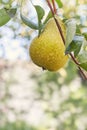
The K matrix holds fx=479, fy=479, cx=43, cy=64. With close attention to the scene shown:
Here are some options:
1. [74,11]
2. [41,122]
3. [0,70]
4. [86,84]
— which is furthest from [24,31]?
[86,84]

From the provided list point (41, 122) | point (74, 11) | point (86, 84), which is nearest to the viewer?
point (74, 11)

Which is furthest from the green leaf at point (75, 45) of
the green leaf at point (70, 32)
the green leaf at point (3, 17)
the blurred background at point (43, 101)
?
the blurred background at point (43, 101)

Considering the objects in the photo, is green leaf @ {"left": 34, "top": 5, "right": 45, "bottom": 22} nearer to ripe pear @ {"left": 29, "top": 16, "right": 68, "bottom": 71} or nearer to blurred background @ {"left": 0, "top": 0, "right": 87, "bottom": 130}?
ripe pear @ {"left": 29, "top": 16, "right": 68, "bottom": 71}

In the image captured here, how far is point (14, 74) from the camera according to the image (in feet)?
12.3

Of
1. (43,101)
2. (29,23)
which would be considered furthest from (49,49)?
(43,101)

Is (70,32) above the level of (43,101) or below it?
above

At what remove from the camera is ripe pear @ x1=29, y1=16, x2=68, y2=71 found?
730 mm

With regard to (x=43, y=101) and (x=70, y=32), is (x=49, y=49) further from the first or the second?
(x=43, y=101)

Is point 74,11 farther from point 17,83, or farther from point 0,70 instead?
point 17,83

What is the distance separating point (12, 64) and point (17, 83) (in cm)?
17

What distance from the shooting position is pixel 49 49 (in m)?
0.73

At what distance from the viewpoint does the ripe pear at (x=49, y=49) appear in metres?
0.73

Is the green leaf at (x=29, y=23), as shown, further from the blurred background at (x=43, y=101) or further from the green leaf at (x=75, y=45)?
the blurred background at (x=43, y=101)

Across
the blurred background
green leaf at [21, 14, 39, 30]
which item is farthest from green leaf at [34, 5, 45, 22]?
the blurred background
